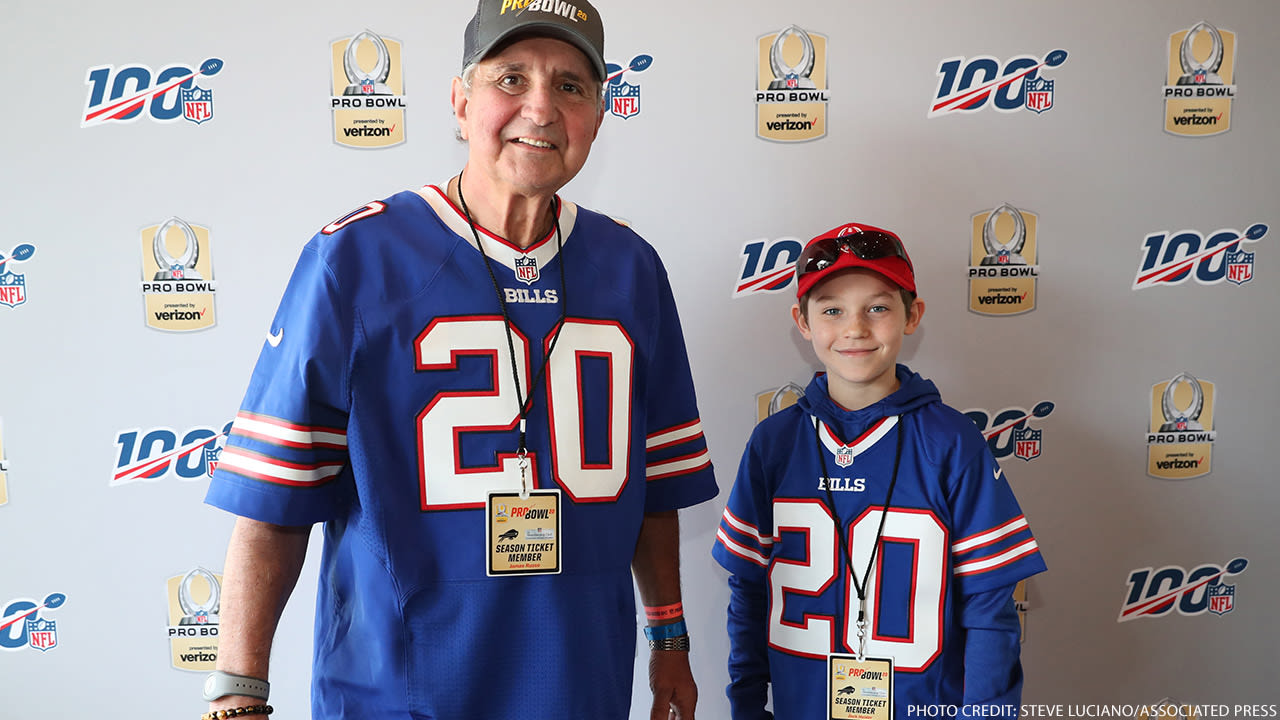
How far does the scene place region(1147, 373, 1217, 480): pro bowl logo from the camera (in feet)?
6.75

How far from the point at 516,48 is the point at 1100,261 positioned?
1566mm

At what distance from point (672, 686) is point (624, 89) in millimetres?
1289

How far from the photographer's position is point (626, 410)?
133 cm

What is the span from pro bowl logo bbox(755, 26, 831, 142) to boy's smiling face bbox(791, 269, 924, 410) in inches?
18.2

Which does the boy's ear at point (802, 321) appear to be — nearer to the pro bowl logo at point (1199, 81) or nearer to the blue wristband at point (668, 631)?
the blue wristband at point (668, 631)

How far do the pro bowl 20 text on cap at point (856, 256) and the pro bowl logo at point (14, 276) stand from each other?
169 cm

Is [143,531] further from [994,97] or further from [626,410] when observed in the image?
[994,97]

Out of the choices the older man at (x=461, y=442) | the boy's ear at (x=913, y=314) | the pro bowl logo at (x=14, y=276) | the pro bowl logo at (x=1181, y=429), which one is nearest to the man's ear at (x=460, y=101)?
the older man at (x=461, y=442)

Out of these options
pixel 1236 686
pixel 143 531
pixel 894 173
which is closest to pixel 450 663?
pixel 143 531

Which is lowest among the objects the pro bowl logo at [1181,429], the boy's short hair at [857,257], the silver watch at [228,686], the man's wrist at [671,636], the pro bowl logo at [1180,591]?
the pro bowl logo at [1180,591]

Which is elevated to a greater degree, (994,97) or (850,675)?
(994,97)

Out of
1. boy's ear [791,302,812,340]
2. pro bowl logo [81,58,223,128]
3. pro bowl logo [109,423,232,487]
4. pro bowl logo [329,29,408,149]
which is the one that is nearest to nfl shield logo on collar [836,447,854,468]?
boy's ear [791,302,812,340]

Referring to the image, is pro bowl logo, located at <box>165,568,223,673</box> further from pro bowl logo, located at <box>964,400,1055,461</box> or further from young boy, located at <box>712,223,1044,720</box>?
pro bowl logo, located at <box>964,400,1055,461</box>

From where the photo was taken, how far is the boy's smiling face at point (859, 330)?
160 cm
